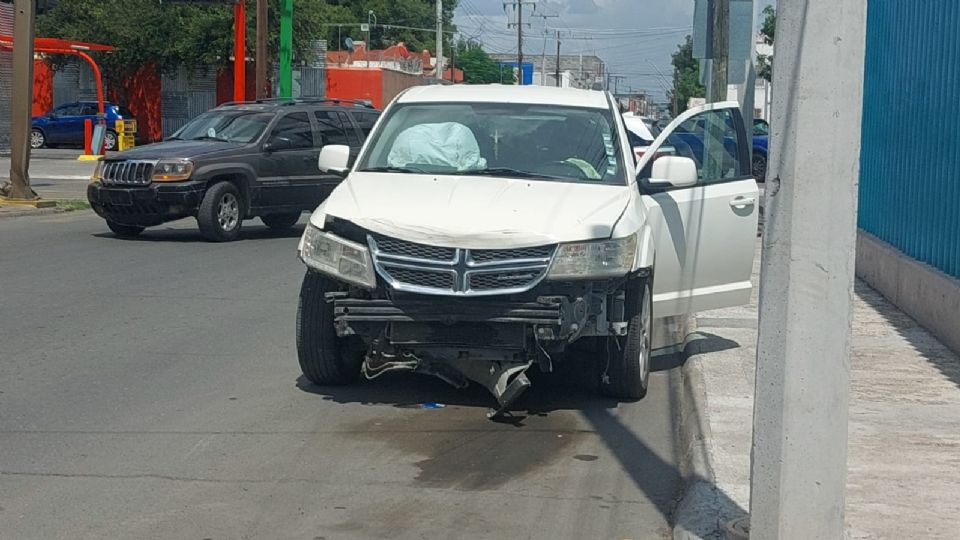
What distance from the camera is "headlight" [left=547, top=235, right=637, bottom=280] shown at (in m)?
7.25

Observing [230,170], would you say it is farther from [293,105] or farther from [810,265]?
[810,265]

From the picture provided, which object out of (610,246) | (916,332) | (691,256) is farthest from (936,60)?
(610,246)

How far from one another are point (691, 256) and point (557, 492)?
3.15 meters

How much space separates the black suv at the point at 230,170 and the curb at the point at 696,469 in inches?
351

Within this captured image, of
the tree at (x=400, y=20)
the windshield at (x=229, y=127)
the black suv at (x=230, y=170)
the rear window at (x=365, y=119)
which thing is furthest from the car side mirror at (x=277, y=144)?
the tree at (x=400, y=20)

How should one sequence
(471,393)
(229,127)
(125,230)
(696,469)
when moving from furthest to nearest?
(229,127) < (125,230) < (471,393) < (696,469)

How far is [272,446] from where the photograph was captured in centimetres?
695

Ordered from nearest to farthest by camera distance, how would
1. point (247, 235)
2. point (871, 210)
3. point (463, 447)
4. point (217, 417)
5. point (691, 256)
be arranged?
point (463, 447) < point (217, 417) < point (691, 256) < point (871, 210) < point (247, 235)

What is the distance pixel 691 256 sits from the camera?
354 inches

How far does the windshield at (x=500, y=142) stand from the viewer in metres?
8.55

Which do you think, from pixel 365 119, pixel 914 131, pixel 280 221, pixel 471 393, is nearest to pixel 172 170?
pixel 280 221

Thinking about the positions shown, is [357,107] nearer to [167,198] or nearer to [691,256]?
[167,198]

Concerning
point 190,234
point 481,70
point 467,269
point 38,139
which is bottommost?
point 190,234

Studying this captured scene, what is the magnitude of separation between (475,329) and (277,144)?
10.7 meters
